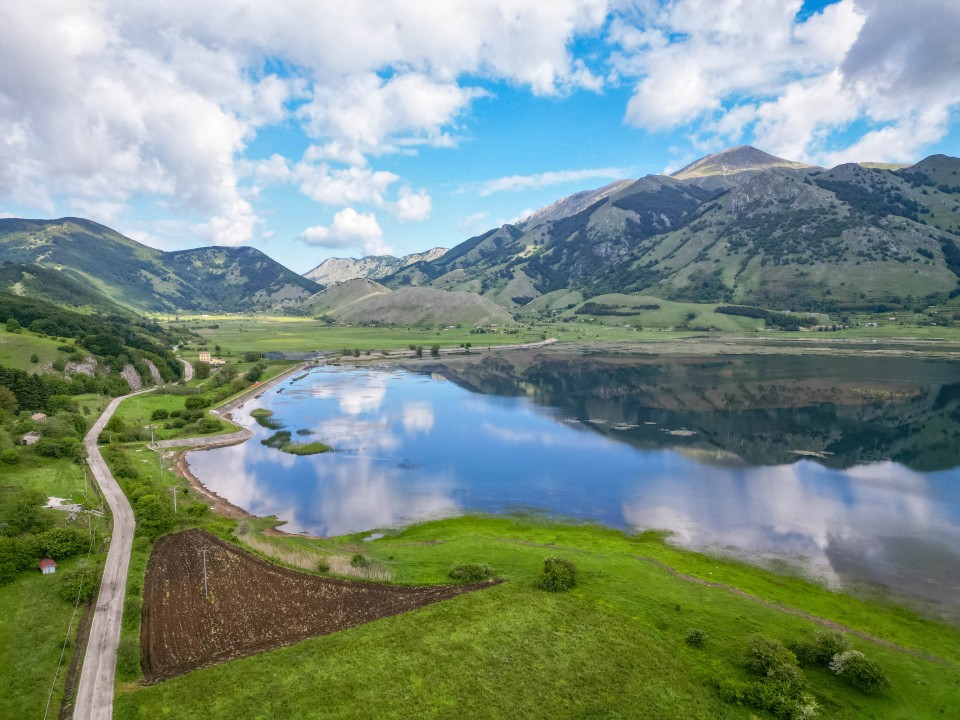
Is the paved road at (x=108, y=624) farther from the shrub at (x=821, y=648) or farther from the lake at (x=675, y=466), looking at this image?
the shrub at (x=821, y=648)

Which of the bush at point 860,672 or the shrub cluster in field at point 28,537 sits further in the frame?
the shrub cluster in field at point 28,537

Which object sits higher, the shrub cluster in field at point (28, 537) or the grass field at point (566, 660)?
the shrub cluster in field at point (28, 537)

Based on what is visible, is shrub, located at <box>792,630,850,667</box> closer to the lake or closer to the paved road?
the lake

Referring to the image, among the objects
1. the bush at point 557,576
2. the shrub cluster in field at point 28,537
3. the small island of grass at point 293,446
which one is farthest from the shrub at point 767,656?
the small island of grass at point 293,446

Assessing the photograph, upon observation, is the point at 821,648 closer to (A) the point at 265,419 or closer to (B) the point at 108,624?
(B) the point at 108,624

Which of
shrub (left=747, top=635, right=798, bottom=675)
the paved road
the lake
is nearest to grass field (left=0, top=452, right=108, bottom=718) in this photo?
the paved road

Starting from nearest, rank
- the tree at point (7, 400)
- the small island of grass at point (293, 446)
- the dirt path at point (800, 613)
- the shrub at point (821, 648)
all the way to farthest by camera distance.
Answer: the shrub at point (821, 648) < the dirt path at point (800, 613) < the tree at point (7, 400) < the small island of grass at point (293, 446)

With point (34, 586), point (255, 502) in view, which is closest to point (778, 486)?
point (255, 502)

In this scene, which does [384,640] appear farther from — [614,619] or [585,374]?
[585,374]
